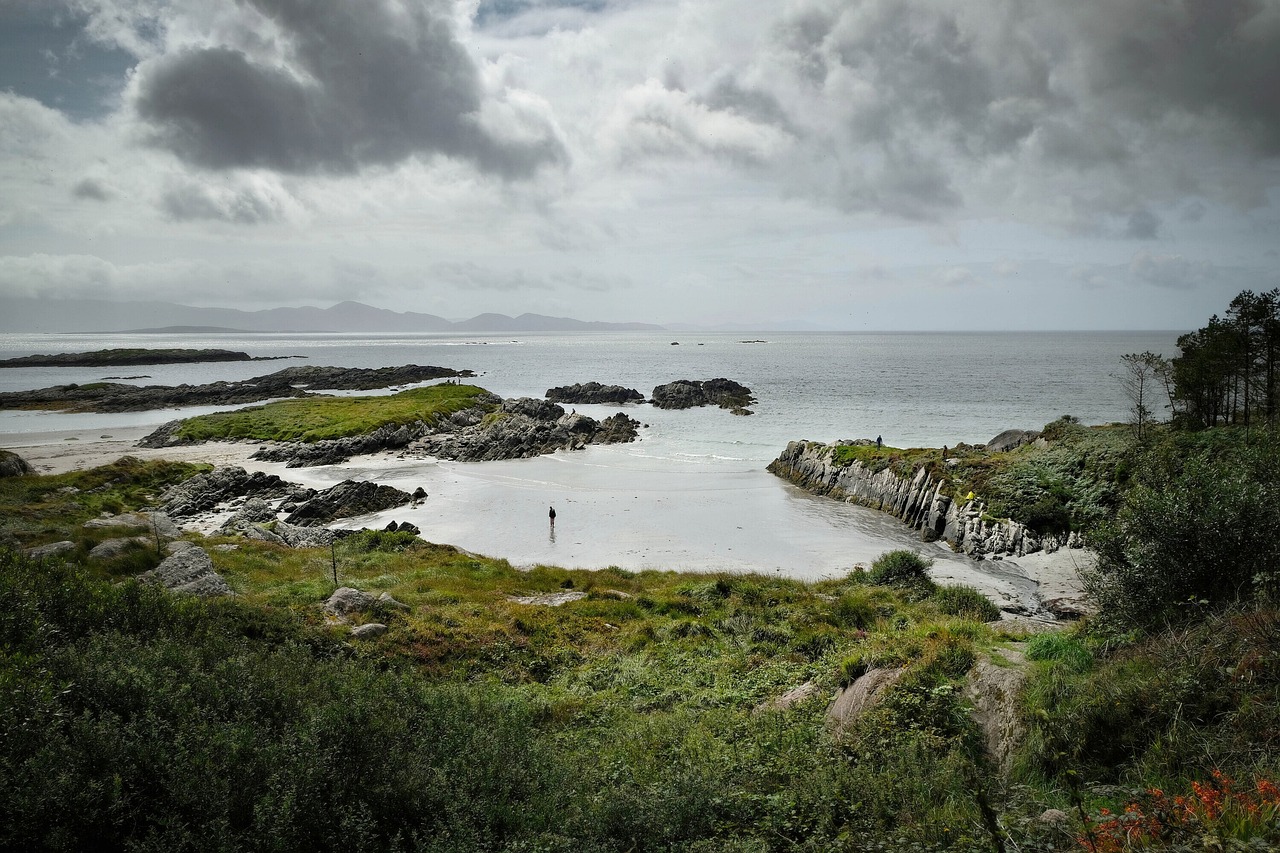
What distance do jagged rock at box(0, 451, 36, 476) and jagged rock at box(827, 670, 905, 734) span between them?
4724 cm

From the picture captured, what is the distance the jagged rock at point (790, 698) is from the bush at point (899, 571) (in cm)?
1220

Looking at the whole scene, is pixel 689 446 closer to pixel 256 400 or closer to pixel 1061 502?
pixel 1061 502

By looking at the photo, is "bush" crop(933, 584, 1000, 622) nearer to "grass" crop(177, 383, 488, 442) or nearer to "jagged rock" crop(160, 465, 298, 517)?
"jagged rock" crop(160, 465, 298, 517)

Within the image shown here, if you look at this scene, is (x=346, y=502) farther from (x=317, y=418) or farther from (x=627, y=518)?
(x=317, y=418)

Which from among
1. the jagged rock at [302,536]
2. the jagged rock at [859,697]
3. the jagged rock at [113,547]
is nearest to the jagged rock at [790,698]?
the jagged rock at [859,697]

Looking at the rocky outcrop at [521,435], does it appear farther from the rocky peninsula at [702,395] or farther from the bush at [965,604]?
the bush at [965,604]

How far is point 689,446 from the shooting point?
59.2 m

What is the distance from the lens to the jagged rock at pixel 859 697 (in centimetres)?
955

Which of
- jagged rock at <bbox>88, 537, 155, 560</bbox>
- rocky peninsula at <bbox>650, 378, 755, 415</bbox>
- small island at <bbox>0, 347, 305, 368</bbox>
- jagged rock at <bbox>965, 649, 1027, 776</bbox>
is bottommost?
jagged rock at <bbox>88, 537, 155, 560</bbox>

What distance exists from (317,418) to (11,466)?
28133mm

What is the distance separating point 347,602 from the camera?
16875 millimetres

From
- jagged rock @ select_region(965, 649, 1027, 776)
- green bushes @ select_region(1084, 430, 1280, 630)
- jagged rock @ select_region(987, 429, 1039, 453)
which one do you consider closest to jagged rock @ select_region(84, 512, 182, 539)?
jagged rock @ select_region(965, 649, 1027, 776)

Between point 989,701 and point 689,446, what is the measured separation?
166 ft

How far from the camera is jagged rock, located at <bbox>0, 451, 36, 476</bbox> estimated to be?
3534cm
